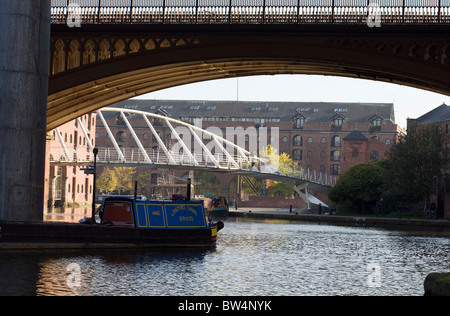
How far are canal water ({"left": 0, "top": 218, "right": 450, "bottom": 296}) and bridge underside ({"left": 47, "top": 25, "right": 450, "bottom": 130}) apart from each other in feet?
24.9

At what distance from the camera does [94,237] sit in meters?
28.3

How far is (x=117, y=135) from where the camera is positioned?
133875mm

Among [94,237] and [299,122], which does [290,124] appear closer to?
[299,122]

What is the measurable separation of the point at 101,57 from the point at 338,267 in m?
16.5

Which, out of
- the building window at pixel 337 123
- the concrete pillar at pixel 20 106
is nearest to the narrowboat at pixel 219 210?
the concrete pillar at pixel 20 106

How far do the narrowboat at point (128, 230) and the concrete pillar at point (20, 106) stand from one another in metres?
0.95

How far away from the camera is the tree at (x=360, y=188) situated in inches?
2726

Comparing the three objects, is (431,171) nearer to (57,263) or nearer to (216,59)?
(216,59)

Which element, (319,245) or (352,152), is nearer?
(319,245)

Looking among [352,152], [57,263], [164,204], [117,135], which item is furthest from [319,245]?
[117,135]

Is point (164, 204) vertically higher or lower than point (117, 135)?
lower

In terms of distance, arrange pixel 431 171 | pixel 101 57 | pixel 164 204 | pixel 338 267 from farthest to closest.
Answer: pixel 431 171 < pixel 101 57 < pixel 164 204 < pixel 338 267

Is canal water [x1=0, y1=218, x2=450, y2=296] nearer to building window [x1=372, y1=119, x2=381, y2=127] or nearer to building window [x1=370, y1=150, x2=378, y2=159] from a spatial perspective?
building window [x1=370, y1=150, x2=378, y2=159]

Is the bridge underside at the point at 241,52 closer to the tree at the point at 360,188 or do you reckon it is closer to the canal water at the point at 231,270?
the canal water at the point at 231,270
